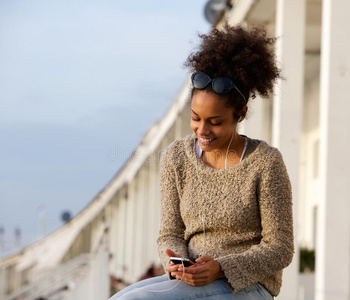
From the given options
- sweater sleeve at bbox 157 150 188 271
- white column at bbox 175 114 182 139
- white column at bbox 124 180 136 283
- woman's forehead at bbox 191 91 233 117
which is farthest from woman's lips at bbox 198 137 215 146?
white column at bbox 124 180 136 283

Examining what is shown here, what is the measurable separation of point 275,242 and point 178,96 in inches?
378

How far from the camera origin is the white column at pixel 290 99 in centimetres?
728

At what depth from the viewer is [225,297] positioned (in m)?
2.79

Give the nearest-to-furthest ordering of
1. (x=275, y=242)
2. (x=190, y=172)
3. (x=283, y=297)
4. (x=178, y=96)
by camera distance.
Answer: (x=275, y=242) < (x=190, y=172) < (x=283, y=297) < (x=178, y=96)

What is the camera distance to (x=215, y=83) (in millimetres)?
2957

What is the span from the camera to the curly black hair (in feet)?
9.93

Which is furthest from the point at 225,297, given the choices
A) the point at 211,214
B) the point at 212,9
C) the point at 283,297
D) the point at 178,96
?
the point at 178,96

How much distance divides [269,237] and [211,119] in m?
0.55

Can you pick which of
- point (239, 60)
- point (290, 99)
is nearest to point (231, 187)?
point (239, 60)

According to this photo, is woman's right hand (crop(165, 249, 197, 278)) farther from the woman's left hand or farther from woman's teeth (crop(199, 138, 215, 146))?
woman's teeth (crop(199, 138, 215, 146))

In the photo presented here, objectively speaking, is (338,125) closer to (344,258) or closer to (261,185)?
(344,258)

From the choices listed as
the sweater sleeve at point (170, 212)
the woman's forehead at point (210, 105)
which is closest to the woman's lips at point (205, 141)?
the woman's forehead at point (210, 105)

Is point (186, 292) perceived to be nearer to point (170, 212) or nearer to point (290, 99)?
point (170, 212)

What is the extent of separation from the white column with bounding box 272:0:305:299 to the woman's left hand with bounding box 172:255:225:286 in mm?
4569
